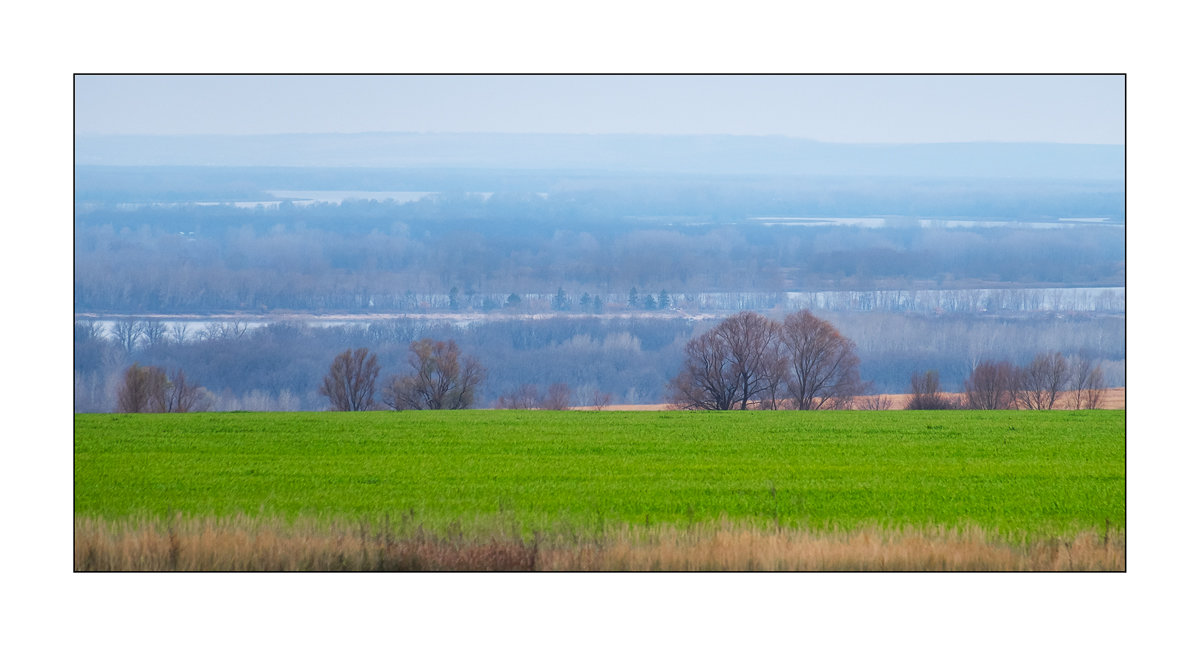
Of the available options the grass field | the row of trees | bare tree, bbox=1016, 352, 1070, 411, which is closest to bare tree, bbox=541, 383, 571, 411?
the row of trees

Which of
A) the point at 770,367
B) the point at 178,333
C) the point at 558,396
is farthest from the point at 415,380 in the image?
the point at 770,367

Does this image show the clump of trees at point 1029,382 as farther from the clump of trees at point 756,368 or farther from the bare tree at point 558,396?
the bare tree at point 558,396

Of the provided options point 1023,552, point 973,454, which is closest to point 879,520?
point 1023,552

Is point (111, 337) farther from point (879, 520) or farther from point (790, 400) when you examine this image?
point (790, 400)

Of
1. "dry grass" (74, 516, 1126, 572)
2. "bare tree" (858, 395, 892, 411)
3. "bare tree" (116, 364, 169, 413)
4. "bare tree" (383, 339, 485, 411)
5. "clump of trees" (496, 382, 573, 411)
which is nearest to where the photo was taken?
"dry grass" (74, 516, 1126, 572)

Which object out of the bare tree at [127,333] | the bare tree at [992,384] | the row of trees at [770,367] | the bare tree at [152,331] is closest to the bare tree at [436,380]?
the row of trees at [770,367]

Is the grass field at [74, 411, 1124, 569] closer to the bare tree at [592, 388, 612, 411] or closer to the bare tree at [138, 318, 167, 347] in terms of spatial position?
the bare tree at [138, 318, 167, 347]

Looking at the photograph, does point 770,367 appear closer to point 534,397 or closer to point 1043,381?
point 534,397
